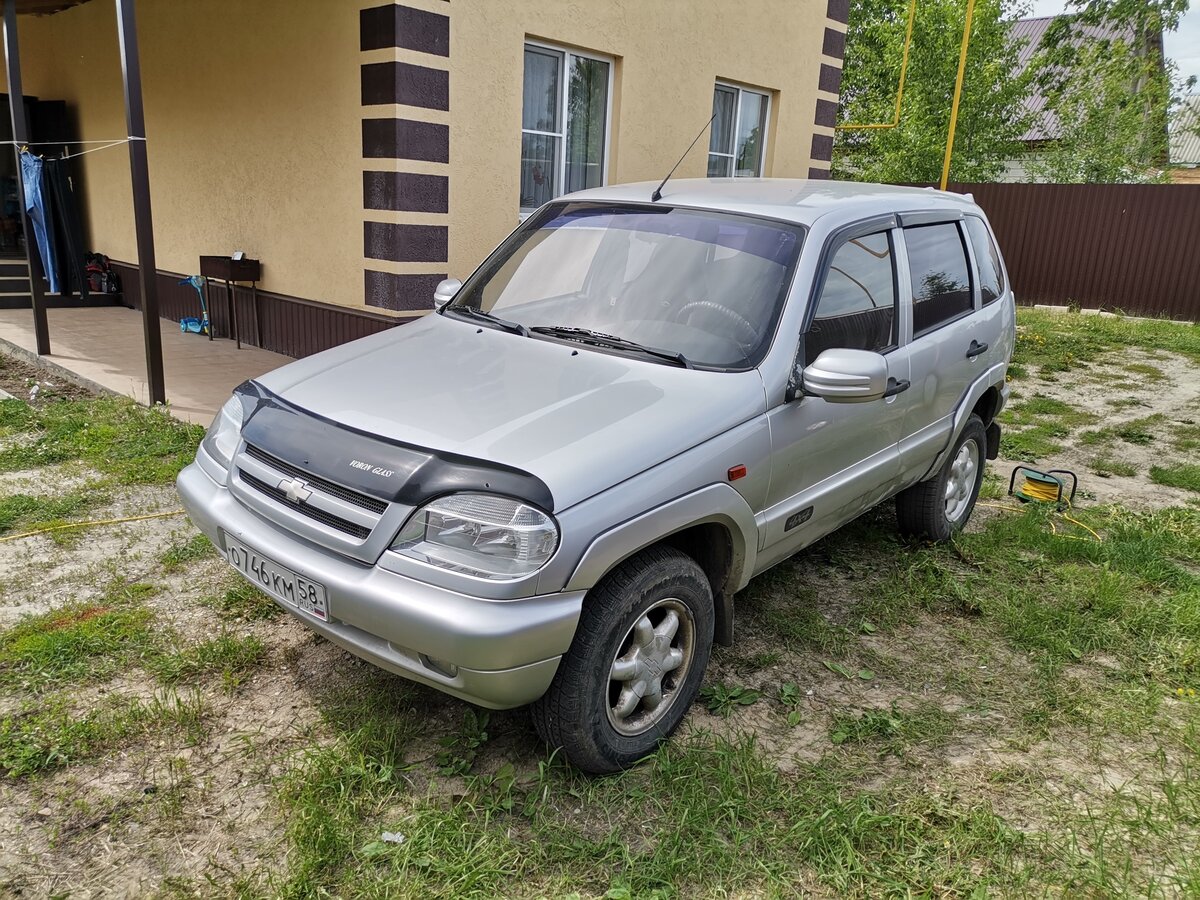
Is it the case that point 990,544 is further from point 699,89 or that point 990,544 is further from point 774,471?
point 699,89

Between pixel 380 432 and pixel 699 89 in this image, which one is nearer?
pixel 380 432

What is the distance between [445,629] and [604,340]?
1.44 meters

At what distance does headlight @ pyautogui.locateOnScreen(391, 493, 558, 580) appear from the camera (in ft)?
8.18

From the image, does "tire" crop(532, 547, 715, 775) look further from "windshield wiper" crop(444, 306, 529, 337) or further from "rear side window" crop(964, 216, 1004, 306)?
"rear side window" crop(964, 216, 1004, 306)

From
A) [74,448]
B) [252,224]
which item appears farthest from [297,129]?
[74,448]

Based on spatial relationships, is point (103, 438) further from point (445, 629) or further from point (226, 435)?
point (445, 629)

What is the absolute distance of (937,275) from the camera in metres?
4.45

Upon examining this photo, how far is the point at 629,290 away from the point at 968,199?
2.70 m

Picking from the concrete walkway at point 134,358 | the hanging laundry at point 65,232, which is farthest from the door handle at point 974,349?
the hanging laundry at point 65,232

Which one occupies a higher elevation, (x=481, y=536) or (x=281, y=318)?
(x=481, y=536)

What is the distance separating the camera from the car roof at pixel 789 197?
148 inches

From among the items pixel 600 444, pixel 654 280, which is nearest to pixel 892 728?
pixel 600 444

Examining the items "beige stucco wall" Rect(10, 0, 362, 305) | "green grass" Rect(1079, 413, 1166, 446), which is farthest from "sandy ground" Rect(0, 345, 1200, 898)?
"green grass" Rect(1079, 413, 1166, 446)

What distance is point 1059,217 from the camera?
16.2 meters
